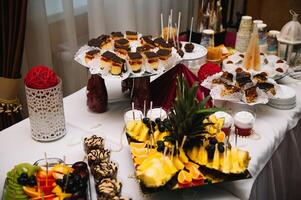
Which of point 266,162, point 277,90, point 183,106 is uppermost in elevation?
point 183,106

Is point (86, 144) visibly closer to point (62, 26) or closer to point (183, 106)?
point (183, 106)

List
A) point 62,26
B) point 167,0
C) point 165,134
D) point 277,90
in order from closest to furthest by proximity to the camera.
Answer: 1. point 165,134
2. point 277,90
3. point 62,26
4. point 167,0

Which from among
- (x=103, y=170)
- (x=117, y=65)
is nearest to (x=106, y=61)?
(x=117, y=65)

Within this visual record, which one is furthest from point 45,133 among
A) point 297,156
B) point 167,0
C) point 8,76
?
point 167,0

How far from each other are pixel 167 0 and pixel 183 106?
1630 mm

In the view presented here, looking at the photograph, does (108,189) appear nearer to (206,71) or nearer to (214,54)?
(206,71)

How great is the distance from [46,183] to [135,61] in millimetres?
461

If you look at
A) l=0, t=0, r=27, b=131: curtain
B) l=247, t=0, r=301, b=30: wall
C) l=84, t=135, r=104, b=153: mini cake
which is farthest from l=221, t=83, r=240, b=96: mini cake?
l=247, t=0, r=301, b=30: wall

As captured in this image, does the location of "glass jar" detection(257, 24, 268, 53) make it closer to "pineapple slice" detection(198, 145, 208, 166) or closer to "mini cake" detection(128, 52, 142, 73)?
"mini cake" detection(128, 52, 142, 73)

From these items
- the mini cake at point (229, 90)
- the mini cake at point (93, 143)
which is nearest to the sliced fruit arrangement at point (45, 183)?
the mini cake at point (93, 143)

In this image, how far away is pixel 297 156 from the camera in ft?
4.78

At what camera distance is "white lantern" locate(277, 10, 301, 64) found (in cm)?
161

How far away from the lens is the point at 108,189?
90cm

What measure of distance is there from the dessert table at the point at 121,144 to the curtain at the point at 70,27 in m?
0.51
